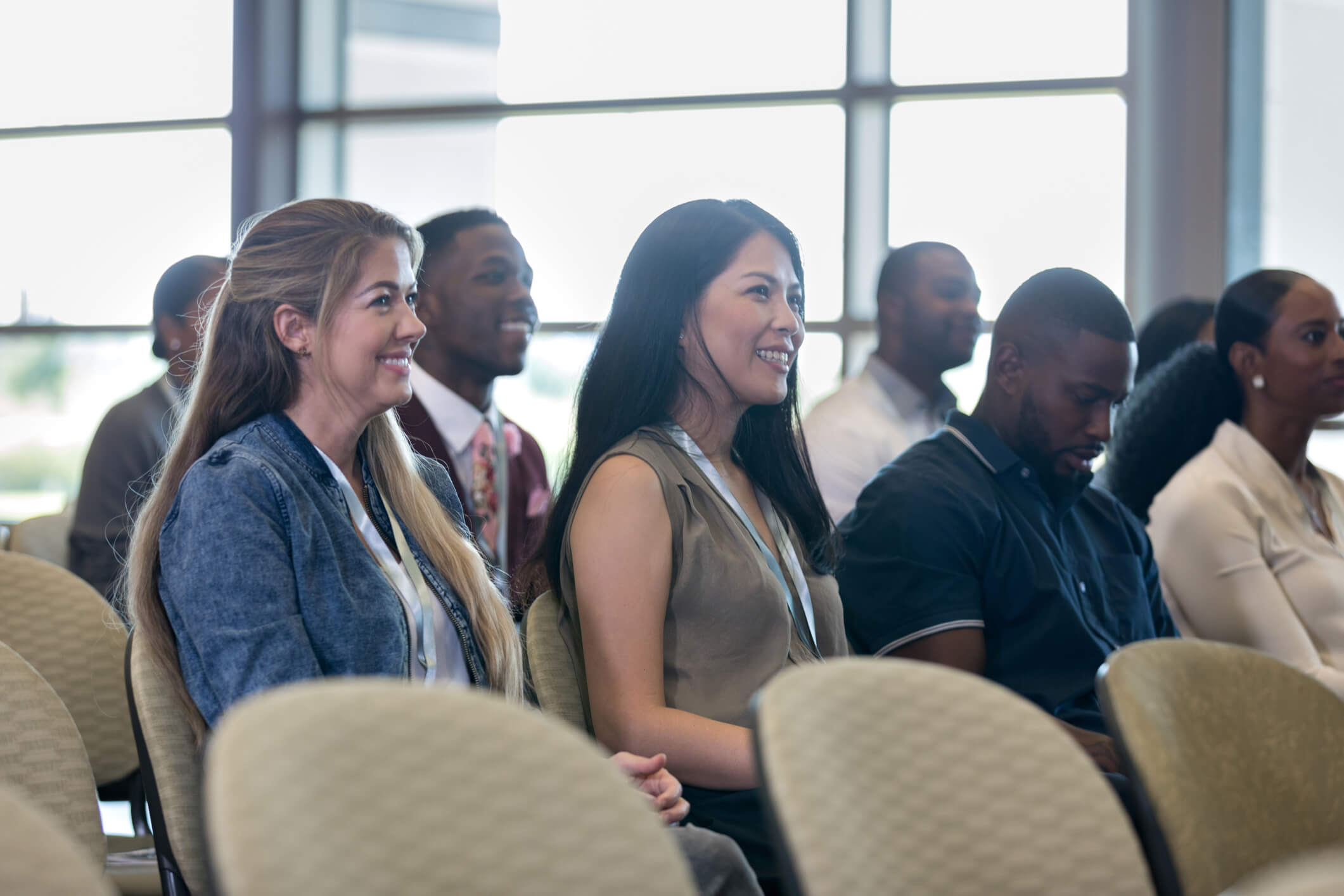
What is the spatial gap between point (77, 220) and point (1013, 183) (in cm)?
456

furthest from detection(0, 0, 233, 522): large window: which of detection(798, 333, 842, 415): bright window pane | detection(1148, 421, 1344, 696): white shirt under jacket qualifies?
detection(1148, 421, 1344, 696): white shirt under jacket

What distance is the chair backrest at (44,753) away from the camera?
1.44 m

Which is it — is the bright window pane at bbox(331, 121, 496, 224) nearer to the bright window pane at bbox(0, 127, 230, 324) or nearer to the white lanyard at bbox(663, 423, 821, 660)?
the bright window pane at bbox(0, 127, 230, 324)

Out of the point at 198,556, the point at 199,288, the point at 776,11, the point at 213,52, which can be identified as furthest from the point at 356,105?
the point at 198,556

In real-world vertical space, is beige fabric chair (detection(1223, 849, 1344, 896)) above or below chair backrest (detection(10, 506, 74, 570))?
above

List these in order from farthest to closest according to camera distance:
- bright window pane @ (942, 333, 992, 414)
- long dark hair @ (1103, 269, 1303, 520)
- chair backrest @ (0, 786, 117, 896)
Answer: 1. bright window pane @ (942, 333, 992, 414)
2. long dark hair @ (1103, 269, 1303, 520)
3. chair backrest @ (0, 786, 117, 896)

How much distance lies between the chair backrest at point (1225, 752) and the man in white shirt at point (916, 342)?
5.96ft

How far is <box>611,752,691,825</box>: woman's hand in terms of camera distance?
62.3 inches

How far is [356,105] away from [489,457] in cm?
353

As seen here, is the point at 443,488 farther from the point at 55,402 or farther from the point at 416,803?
the point at 55,402

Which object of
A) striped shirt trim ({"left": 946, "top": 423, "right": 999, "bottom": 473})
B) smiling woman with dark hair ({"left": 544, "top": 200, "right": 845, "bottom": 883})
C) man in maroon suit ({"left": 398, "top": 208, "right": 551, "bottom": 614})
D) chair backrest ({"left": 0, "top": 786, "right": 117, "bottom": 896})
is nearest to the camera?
chair backrest ({"left": 0, "top": 786, "right": 117, "bottom": 896})

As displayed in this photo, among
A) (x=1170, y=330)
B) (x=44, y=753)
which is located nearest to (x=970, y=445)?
(x=44, y=753)

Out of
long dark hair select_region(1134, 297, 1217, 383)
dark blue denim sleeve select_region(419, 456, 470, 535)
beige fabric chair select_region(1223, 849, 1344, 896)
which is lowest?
beige fabric chair select_region(1223, 849, 1344, 896)

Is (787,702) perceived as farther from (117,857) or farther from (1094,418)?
(117,857)
